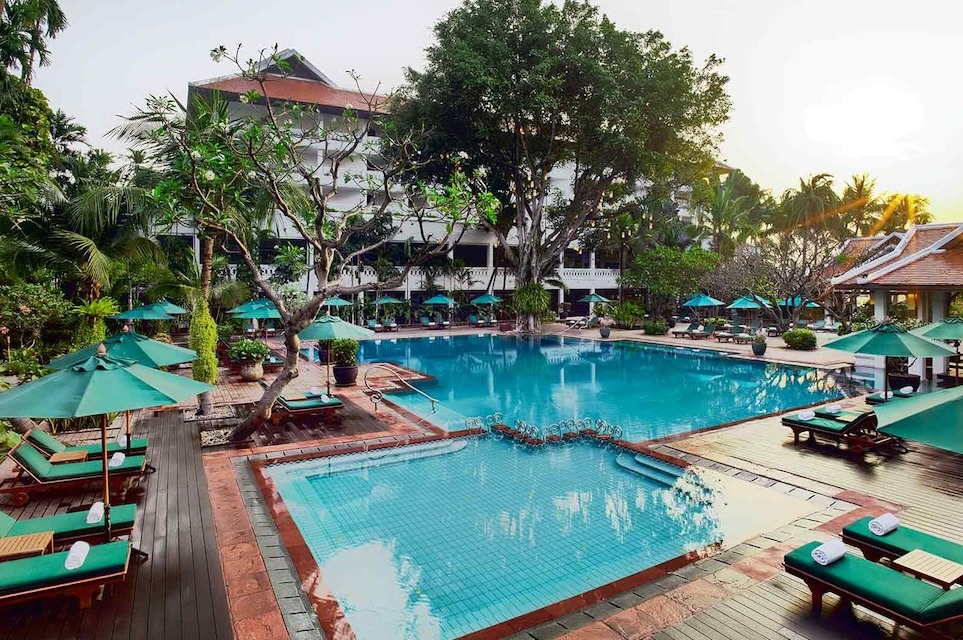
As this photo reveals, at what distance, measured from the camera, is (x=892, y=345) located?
1022cm

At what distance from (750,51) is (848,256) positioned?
13.8 m

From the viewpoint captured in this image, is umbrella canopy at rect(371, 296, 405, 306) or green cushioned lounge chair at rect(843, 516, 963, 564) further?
umbrella canopy at rect(371, 296, 405, 306)

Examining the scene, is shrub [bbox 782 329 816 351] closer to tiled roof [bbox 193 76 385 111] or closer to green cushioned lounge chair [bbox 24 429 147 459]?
green cushioned lounge chair [bbox 24 429 147 459]

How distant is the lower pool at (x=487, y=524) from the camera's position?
5.45 metres

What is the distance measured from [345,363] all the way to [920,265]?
16550 millimetres

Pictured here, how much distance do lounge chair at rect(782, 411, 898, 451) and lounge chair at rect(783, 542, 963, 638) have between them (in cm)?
542

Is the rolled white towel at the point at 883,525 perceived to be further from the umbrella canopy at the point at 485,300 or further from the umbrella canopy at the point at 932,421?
the umbrella canopy at the point at 485,300

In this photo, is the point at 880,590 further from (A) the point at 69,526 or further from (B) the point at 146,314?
(B) the point at 146,314

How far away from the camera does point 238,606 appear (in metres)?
4.68

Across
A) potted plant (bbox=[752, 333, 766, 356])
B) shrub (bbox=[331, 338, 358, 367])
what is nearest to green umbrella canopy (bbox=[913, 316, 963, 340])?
potted plant (bbox=[752, 333, 766, 356])

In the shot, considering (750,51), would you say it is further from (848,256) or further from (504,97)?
(848,256)

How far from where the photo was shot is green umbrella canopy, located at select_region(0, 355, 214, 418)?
458 cm

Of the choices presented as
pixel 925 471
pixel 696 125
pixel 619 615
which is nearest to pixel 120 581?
pixel 619 615

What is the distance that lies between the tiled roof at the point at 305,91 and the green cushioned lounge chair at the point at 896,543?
110 feet
